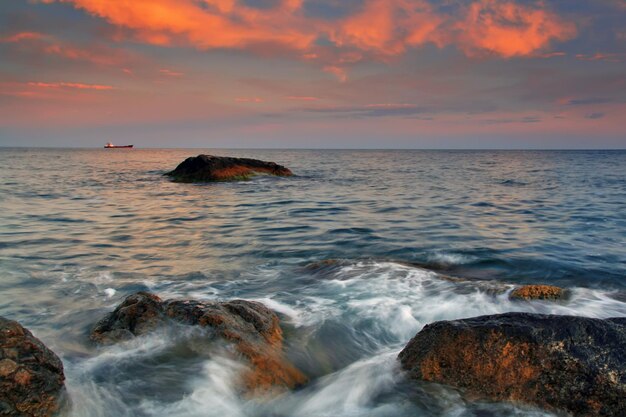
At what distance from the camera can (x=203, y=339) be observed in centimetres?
554

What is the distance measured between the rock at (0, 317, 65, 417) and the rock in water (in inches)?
139

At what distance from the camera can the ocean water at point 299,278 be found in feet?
15.9

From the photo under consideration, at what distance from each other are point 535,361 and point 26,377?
15.4 ft

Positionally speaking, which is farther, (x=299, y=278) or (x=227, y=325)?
(x=299, y=278)

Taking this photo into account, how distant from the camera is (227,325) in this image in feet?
18.3

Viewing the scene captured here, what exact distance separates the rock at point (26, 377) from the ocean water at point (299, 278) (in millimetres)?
303

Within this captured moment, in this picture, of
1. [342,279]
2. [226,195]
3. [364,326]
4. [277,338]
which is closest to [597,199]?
[226,195]

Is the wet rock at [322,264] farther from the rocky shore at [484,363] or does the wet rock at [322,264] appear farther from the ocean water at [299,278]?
the rocky shore at [484,363]

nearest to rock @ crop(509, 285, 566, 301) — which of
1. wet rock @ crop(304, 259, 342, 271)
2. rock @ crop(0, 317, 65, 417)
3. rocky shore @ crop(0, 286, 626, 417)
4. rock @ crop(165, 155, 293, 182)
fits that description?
rocky shore @ crop(0, 286, 626, 417)

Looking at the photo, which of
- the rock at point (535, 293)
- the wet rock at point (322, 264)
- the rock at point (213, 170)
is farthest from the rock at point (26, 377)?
the rock at point (213, 170)

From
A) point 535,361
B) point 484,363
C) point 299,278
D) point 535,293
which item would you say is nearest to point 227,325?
point 484,363

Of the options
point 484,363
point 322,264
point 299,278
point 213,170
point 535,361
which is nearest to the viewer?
point 535,361

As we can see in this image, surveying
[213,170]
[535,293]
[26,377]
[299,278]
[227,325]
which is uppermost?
[213,170]

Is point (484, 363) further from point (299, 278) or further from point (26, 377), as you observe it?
point (299, 278)
